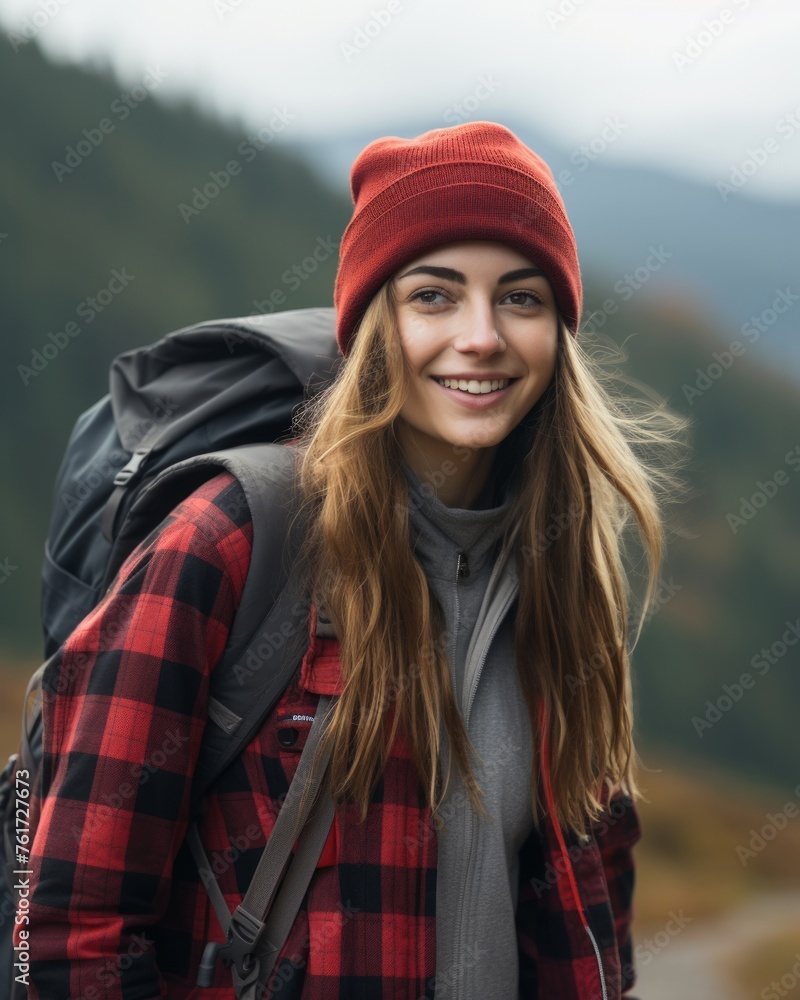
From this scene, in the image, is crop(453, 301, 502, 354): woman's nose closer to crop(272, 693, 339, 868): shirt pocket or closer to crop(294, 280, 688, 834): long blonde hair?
crop(294, 280, 688, 834): long blonde hair

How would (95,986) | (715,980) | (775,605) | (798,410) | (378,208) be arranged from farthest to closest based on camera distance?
(798,410)
(775,605)
(715,980)
(378,208)
(95,986)

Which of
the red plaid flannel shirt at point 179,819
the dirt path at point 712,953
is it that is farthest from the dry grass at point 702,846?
the red plaid flannel shirt at point 179,819

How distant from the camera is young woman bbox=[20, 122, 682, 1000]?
4.41ft

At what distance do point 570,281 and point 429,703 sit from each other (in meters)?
0.74

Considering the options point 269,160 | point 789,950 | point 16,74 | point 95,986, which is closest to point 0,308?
point 16,74

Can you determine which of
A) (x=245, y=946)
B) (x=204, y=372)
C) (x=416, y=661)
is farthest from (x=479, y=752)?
(x=204, y=372)

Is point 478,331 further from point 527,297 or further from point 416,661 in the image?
point 416,661

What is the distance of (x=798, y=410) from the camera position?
6.57m

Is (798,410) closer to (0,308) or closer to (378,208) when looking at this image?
(0,308)

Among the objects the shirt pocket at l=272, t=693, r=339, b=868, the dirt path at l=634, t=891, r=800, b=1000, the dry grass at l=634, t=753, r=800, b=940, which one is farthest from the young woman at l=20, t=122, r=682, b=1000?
the dry grass at l=634, t=753, r=800, b=940

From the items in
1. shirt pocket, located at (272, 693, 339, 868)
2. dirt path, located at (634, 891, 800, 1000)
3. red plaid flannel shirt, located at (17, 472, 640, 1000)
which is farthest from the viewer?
dirt path, located at (634, 891, 800, 1000)

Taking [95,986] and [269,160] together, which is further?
[269,160]

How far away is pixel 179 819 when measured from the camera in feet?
4.54

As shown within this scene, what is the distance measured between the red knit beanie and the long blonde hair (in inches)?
2.8
